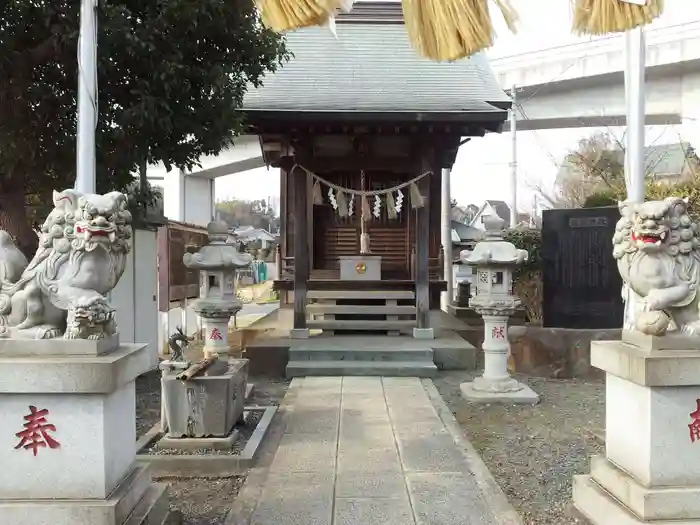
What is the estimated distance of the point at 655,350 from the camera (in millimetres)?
3330

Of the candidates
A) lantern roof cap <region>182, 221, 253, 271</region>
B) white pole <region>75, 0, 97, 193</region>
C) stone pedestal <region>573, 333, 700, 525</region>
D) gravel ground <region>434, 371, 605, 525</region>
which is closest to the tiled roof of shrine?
lantern roof cap <region>182, 221, 253, 271</region>

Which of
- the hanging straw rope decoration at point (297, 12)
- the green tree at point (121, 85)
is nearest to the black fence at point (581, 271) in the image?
the green tree at point (121, 85)

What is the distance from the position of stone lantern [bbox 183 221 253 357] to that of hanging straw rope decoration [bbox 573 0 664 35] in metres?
5.45

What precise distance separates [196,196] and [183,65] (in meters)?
22.9

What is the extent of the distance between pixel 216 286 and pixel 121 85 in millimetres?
2967

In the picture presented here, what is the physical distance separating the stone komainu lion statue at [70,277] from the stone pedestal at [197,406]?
223 centimetres

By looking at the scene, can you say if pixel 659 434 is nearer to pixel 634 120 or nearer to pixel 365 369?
pixel 634 120

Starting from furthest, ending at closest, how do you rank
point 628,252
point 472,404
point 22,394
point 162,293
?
point 162,293 → point 472,404 → point 628,252 → point 22,394

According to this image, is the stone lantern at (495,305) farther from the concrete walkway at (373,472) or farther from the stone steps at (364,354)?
the stone steps at (364,354)

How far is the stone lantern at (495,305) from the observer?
7.72m

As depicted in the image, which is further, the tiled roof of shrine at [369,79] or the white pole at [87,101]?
the tiled roof of shrine at [369,79]

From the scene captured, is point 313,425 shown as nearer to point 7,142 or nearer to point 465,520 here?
point 465,520

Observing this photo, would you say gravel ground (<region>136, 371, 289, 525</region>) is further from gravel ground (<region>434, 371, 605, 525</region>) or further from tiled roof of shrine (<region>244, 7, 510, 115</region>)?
tiled roof of shrine (<region>244, 7, 510, 115</region>)

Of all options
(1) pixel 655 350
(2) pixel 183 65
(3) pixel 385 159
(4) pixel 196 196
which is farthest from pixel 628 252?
(4) pixel 196 196
